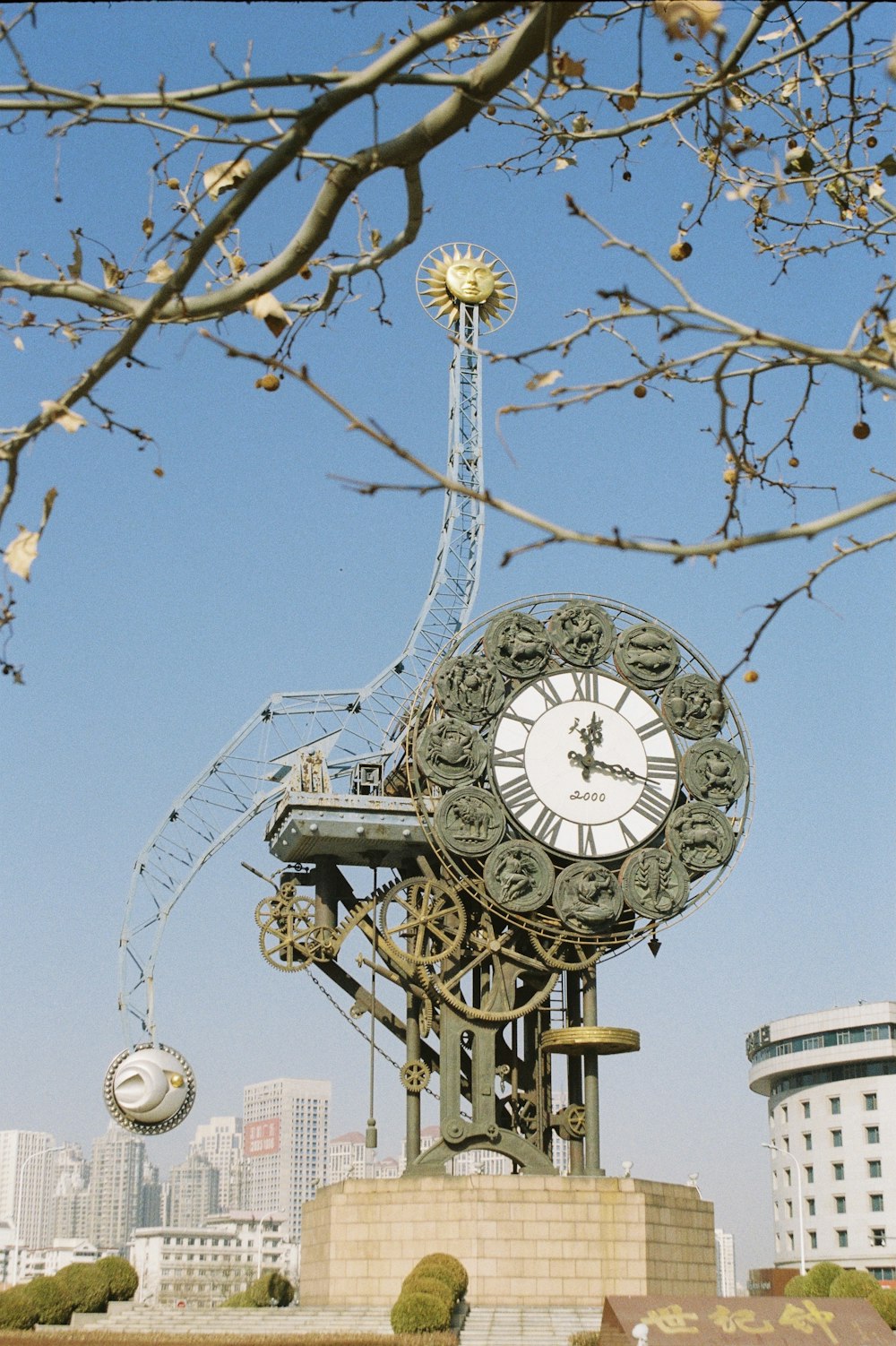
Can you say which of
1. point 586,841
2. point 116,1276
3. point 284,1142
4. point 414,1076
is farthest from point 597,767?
point 284,1142

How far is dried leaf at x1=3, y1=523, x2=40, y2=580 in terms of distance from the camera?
6.89m

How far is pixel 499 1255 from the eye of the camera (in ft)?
92.7

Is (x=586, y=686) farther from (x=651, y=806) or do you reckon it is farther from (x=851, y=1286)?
(x=851, y=1286)

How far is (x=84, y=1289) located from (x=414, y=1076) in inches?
304

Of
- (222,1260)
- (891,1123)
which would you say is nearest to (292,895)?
(891,1123)

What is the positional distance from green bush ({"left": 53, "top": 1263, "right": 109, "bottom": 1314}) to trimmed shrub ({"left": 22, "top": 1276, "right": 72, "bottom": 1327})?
121 millimetres

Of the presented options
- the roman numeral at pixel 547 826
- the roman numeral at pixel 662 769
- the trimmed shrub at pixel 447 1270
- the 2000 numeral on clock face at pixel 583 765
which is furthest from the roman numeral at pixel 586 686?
the trimmed shrub at pixel 447 1270

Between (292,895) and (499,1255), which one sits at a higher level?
(292,895)

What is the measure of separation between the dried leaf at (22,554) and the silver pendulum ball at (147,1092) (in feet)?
86.2

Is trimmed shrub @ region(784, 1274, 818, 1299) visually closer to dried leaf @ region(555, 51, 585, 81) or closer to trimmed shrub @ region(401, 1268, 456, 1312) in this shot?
trimmed shrub @ region(401, 1268, 456, 1312)

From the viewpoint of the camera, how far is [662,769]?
31.4 m

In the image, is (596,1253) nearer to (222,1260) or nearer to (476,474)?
(476,474)

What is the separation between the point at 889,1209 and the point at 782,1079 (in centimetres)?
1033

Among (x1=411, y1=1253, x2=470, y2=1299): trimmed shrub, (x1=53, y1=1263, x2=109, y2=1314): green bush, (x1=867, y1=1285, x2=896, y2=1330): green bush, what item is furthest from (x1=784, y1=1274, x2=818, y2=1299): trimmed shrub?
(x1=53, y1=1263, x2=109, y2=1314): green bush
